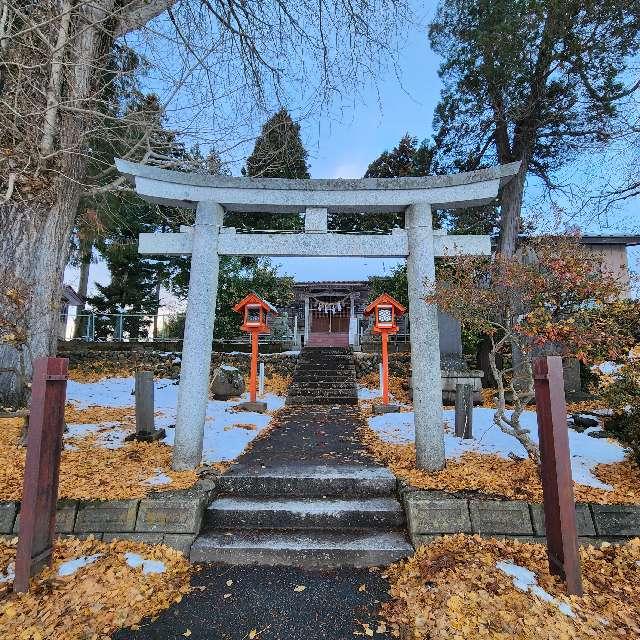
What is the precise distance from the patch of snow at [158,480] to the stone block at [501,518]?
3.26 meters

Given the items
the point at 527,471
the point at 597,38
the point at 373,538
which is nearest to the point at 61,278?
the point at 373,538

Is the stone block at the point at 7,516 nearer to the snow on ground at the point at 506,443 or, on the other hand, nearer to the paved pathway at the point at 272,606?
the paved pathway at the point at 272,606

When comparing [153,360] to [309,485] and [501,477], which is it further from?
[501,477]

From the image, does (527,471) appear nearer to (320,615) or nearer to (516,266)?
(516,266)

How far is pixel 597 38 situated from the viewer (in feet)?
31.4

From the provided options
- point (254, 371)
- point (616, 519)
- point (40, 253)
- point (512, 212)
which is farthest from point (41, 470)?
point (512, 212)

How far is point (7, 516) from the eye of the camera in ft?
12.3

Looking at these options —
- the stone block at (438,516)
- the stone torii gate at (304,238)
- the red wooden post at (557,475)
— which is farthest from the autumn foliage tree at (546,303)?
the stone block at (438,516)

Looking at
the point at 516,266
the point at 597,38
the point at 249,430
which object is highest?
the point at 597,38

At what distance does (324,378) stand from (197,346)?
7556 millimetres

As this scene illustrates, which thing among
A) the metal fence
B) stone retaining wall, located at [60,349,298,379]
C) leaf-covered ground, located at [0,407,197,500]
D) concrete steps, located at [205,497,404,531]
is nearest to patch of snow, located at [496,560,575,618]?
concrete steps, located at [205,497,404,531]

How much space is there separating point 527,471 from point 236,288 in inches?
530

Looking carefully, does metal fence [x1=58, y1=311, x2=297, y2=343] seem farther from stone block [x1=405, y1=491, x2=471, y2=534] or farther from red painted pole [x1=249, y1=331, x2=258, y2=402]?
stone block [x1=405, y1=491, x2=471, y2=534]

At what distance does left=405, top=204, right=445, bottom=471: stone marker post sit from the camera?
190 inches
